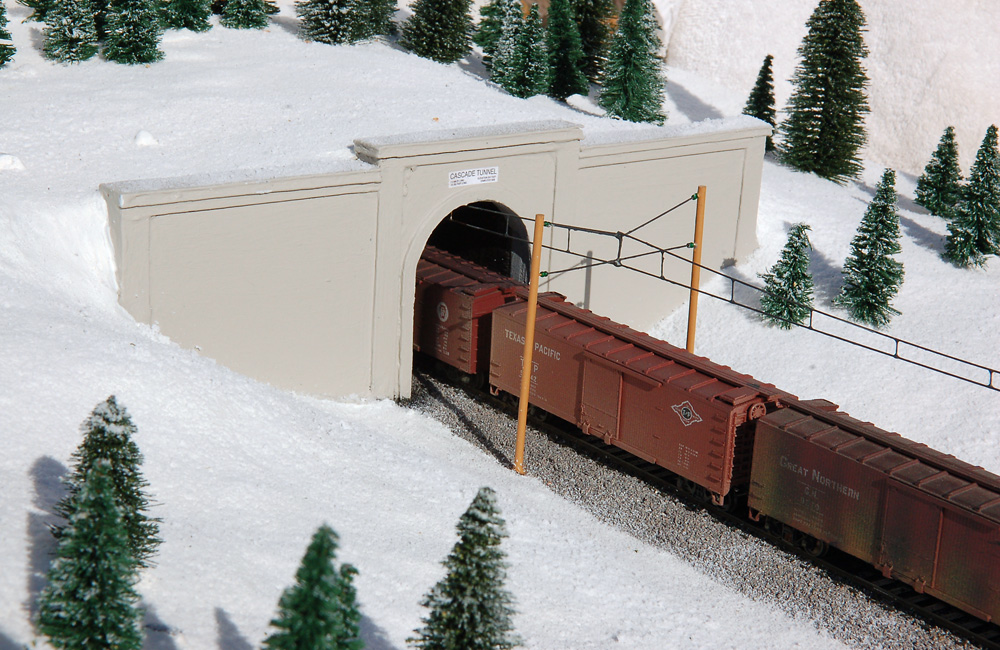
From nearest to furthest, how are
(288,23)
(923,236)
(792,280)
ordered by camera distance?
(792,280)
(923,236)
(288,23)

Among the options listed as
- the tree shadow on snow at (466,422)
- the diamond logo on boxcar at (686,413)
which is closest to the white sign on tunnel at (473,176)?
the tree shadow on snow at (466,422)

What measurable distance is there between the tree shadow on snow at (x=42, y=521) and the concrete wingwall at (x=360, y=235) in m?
6.06

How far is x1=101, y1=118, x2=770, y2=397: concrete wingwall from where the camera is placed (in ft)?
73.5

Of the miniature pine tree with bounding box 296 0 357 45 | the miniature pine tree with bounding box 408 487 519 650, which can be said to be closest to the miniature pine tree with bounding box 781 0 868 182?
the miniature pine tree with bounding box 296 0 357 45

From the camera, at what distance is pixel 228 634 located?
1409 centimetres

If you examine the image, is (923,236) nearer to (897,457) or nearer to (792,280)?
(792,280)

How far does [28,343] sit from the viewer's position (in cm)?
1956

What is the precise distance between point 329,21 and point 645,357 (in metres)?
20.4

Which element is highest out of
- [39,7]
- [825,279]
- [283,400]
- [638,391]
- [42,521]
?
[39,7]

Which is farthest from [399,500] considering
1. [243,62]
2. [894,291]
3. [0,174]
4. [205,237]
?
[243,62]

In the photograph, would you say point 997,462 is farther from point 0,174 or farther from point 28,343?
point 0,174

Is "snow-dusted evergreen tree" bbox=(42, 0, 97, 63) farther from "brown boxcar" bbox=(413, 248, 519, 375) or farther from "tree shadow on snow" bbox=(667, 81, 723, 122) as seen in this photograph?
"tree shadow on snow" bbox=(667, 81, 723, 122)

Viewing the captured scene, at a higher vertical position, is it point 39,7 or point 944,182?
point 39,7

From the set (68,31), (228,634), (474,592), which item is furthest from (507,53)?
(474,592)
